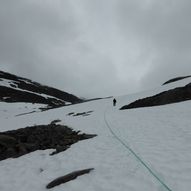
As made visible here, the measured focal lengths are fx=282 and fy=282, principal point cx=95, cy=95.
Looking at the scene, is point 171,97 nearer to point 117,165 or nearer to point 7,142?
point 7,142

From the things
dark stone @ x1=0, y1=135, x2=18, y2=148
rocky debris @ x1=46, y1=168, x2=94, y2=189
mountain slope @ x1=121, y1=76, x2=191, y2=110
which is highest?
mountain slope @ x1=121, y1=76, x2=191, y2=110

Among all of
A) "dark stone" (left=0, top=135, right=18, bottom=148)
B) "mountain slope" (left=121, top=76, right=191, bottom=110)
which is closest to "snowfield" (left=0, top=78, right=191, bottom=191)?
"dark stone" (left=0, top=135, right=18, bottom=148)

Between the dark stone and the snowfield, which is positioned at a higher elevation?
the dark stone

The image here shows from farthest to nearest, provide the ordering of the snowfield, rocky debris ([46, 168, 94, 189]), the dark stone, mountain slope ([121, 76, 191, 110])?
1. mountain slope ([121, 76, 191, 110])
2. the dark stone
3. rocky debris ([46, 168, 94, 189])
4. the snowfield

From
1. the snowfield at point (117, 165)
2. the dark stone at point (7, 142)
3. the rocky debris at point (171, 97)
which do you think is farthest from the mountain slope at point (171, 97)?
the dark stone at point (7, 142)

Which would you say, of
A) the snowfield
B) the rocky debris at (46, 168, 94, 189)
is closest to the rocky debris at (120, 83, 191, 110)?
the snowfield

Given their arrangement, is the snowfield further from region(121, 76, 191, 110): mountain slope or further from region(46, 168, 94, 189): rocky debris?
region(121, 76, 191, 110): mountain slope

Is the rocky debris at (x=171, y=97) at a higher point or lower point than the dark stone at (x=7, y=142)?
higher

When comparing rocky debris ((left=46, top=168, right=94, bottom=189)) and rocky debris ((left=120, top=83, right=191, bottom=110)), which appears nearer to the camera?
rocky debris ((left=46, top=168, right=94, bottom=189))

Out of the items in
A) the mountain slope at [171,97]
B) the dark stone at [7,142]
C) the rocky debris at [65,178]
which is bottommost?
the rocky debris at [65,178]

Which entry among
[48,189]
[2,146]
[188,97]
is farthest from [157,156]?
[188,97]

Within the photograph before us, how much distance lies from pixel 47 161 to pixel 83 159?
1.65m

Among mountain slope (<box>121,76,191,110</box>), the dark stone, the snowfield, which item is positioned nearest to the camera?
the snowfield

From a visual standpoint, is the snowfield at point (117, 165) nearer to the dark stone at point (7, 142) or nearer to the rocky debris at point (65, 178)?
the rocky debris at point (65, 178)
